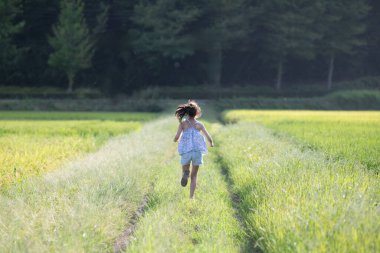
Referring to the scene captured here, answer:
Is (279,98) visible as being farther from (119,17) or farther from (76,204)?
(76,204)

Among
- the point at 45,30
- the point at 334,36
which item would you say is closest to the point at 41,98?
the point at 45,30

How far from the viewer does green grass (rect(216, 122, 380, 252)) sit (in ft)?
15.5

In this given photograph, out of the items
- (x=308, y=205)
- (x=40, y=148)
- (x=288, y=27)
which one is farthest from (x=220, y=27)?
(x=308, y=205)

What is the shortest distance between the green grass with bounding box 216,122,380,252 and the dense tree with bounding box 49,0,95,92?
3676cm

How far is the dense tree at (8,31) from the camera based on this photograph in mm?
44219

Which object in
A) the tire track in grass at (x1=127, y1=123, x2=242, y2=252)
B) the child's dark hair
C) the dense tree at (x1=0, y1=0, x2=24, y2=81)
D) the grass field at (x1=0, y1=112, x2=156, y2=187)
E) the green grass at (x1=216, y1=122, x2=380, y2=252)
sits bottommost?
the grass field at (x1=0, y1=112, x2=156, y2=187)

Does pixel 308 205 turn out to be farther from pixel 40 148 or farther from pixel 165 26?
pixel 165 26

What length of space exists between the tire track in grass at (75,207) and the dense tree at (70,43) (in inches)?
1414

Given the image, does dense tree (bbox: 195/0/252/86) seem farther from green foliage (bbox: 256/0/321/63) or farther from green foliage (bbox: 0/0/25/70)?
green foliage (bbox: 0/0/25/70)

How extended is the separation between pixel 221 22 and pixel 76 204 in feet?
139

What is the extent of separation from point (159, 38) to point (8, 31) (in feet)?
45.1

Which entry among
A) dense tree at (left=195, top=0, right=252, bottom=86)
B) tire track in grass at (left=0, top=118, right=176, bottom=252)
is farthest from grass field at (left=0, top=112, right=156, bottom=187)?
dense tree at (left=195, top=0, right=252, bottom=86)

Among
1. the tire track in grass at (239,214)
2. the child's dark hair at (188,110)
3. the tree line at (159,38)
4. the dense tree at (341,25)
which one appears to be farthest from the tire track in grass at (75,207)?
the dense tree at (341,25)

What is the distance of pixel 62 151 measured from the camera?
1257cm
